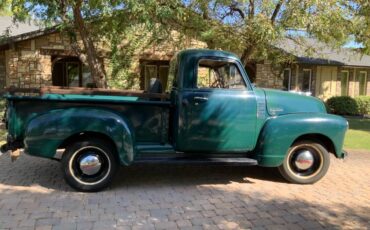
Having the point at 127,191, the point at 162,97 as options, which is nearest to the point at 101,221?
the point at 127,191

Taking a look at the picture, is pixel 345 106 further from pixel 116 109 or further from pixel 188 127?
pixel 116 109

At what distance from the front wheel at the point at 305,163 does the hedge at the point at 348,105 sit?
15166mm

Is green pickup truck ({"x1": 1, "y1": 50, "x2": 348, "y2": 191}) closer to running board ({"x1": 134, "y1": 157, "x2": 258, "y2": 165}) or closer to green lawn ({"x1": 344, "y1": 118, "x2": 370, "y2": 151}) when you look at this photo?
running board ({"x1": 134, "y1": 157, "x2": 258, "y2": 165})

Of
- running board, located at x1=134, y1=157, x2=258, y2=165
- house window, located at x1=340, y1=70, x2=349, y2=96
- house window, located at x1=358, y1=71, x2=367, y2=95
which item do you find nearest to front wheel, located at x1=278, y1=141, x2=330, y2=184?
running board, located at x1=134, y1=157, x2=258, y2=165

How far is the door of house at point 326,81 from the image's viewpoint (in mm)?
21734

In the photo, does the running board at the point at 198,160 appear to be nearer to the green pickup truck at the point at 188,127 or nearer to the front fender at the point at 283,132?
the green pickup truck at the point at 188,127

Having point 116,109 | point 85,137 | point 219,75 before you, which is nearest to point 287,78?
point 219,75

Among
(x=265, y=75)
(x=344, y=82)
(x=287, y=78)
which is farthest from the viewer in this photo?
(x=344, y=82)

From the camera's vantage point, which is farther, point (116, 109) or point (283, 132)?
point (283, 132)

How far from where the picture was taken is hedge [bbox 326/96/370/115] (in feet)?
65.9

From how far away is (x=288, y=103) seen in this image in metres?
6.06

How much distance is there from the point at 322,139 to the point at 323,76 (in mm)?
16821

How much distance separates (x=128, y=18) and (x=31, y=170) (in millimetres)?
4430

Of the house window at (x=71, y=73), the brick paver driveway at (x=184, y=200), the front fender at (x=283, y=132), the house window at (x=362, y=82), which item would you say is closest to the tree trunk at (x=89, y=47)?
the brick paver driveway at (x=184, y=200)
